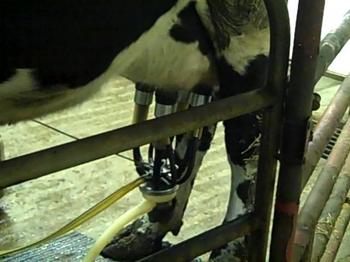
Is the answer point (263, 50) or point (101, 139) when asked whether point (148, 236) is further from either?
point (101, 139)

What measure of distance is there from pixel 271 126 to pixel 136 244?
0.77 meters

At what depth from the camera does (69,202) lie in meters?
2.03

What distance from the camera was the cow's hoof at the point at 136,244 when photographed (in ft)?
5.67

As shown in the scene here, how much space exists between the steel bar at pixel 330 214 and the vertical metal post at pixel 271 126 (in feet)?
0.69

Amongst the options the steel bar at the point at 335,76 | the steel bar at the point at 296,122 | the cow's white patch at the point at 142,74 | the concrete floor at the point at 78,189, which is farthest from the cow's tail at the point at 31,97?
the steel bar at the point at 335,76

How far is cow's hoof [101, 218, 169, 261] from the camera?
173cm

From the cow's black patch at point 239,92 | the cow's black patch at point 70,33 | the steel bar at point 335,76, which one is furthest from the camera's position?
the steel bar at point 335,76

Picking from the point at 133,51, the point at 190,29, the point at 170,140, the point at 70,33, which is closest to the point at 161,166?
the point at 170,140

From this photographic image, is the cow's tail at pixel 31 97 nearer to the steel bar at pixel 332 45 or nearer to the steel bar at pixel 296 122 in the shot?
the steel bar at pixel 296 122

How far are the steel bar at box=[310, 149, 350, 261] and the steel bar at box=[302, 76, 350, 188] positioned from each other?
0.13 m

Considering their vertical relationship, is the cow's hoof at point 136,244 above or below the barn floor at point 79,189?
above

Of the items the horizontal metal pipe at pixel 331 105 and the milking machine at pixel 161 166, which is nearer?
the horizontal metal pipe at pixel 331 105

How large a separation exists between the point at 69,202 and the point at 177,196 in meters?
0.44

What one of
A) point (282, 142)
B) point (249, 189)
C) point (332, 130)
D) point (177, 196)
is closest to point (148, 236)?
point (177, 196)
